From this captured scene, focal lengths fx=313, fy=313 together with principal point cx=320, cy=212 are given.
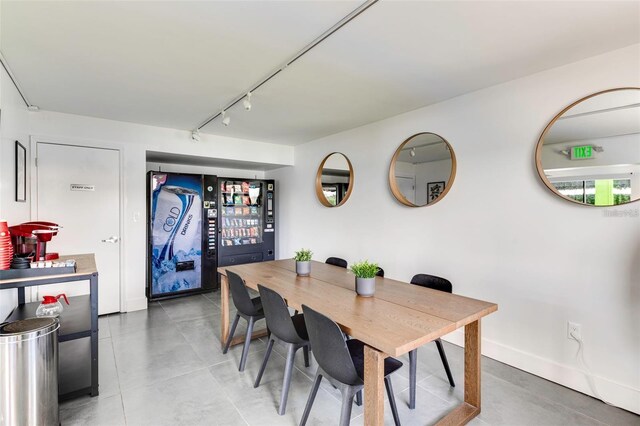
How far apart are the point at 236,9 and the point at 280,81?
978 millimetres

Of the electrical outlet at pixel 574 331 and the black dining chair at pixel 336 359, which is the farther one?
the electrical outlet at pixel 574 331

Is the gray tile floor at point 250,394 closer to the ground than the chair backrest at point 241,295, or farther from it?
closer to the ground

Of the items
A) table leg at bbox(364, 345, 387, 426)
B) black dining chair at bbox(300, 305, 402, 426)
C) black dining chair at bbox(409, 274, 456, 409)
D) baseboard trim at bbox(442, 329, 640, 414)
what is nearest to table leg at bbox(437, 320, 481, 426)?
black dining chair at bbox(409, 274, 456, 409)

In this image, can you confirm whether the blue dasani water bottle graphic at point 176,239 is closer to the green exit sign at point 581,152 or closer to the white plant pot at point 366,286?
the white plant pot at point 366,286

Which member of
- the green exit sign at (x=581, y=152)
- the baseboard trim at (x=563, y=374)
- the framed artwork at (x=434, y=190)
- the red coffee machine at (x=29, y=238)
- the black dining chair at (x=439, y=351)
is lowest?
the baseboard trim at (x=563, y=374)

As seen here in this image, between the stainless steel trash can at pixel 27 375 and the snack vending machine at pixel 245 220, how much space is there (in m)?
3.24

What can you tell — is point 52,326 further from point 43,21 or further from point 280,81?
point 280,81

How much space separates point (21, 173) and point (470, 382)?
4.21m

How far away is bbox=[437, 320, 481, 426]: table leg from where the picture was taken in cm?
193

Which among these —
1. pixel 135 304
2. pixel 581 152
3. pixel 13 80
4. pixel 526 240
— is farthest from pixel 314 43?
pixel 135 304

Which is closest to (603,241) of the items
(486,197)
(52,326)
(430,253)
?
(486,197)

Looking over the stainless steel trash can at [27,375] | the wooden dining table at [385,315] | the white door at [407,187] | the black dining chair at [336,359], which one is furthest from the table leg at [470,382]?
the stainless steel trash can at [27,375]

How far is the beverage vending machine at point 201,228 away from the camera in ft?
14.4

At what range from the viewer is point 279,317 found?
205 centimetres
